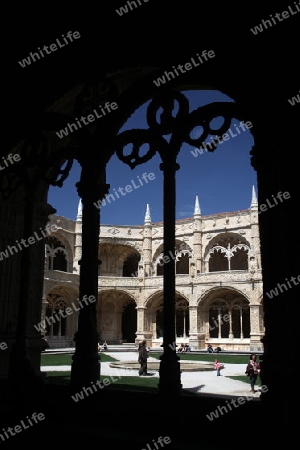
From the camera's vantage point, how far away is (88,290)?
3.59 metres

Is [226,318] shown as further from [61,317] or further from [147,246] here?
[61,317]

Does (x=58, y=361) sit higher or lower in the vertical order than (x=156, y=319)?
lower

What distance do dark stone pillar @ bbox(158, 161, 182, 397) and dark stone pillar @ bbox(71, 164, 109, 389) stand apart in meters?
0.61

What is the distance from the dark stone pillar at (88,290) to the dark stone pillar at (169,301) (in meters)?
0.61

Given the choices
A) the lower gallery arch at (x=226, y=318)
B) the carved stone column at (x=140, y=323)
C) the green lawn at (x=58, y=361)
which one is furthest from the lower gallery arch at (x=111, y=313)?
the green lawn at (x=58, y=361)

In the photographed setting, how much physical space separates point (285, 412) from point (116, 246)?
103 feet

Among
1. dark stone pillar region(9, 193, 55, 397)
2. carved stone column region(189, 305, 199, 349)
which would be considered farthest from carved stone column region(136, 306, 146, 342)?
dark stone pillar region(9, 193, 55, 397)

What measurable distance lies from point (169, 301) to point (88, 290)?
2.34 ft

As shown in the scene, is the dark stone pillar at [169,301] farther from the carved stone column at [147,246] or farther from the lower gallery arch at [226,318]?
the carved stone column at [147,246]

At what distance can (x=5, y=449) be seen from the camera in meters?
3.23

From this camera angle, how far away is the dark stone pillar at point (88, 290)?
3410 mm

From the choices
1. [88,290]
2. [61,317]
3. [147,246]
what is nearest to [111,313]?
[61,317]

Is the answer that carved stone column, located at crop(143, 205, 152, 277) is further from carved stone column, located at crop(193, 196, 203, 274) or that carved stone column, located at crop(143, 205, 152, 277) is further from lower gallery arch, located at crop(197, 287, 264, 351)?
lower gallery arch, located at crop(197, 287, 264, 351)

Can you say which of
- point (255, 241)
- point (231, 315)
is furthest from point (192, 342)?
point (255, 241)
